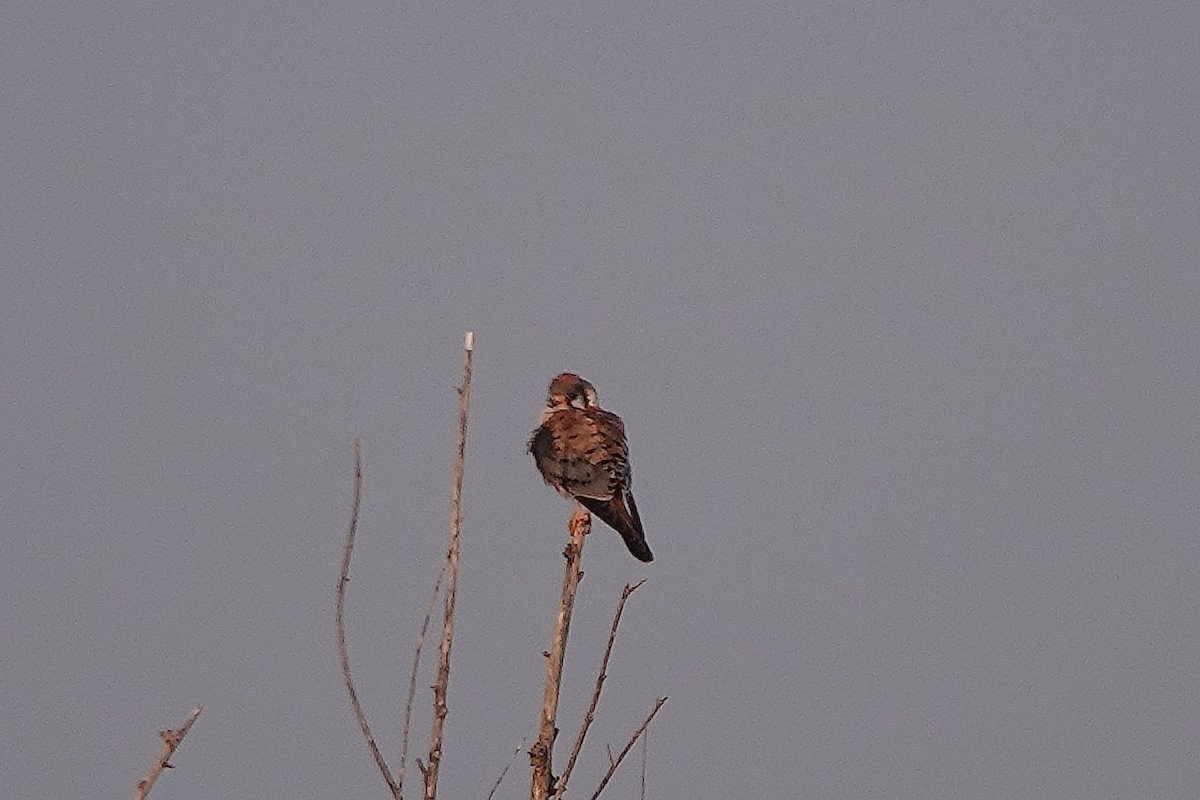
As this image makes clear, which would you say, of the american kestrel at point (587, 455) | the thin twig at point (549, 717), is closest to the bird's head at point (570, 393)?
the american kestrel at point (587, 455)

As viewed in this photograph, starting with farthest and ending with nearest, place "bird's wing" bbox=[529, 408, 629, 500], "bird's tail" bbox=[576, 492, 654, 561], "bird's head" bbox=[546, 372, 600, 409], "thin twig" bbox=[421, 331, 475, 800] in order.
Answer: "bird's head" bbox=[546, 372, 600, 409]
"bird's wing" bbox=[529, 408, 629, 500]
"bird's tail" bbox=[576, 492, 654, 561]
"thin twig" bbox=[421, 331, 475, 800]

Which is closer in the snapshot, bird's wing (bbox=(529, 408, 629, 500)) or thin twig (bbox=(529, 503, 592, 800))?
thin twig (bbox=(529, 503, 592, 800))

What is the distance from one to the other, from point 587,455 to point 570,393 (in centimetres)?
70

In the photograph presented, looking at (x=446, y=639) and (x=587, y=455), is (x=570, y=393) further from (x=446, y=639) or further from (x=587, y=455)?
(x=446, y=639)

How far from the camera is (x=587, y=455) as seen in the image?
6.59 metres

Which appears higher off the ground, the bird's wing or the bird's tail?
the bird's wing

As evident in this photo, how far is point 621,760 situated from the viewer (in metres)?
3.10

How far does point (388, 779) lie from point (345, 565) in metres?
0.40

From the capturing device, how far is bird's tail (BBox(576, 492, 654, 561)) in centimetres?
604

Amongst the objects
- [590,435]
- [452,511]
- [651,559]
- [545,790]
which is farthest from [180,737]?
[590,435]

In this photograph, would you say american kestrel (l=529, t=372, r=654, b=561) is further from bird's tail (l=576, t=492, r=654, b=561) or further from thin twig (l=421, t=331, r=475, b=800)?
thin twig (l=421, t=331, r=475, b=800)

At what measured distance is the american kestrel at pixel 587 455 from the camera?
615 centimetres

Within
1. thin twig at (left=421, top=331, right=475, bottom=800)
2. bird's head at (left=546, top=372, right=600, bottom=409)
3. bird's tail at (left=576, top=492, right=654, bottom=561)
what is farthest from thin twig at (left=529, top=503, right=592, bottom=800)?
bird's head at (left=546, top=372, right=600, bottom=409)

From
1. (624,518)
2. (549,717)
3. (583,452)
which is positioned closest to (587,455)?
(583,452)
